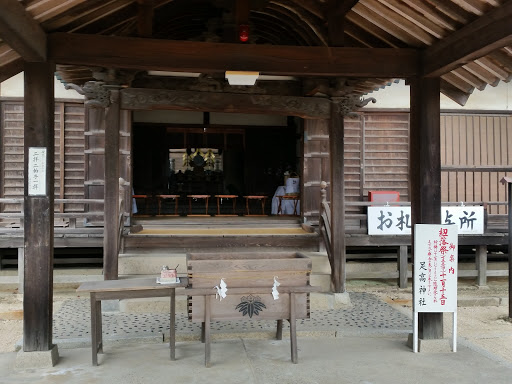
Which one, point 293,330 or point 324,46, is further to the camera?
point 324,46

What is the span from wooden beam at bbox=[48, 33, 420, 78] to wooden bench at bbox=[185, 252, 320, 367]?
232cm

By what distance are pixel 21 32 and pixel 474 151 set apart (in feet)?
35.0

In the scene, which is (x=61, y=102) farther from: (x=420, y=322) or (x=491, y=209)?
(x=491, y=209)

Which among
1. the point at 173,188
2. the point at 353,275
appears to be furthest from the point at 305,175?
the point at 173,188

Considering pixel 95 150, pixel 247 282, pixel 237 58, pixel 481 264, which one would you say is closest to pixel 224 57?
pixel 237 58

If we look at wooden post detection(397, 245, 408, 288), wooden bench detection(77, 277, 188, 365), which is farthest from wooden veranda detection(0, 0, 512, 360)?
wooden post detection(397, 245, 408, 288)

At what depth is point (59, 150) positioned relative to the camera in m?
11.1

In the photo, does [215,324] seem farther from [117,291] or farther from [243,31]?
[243,31]

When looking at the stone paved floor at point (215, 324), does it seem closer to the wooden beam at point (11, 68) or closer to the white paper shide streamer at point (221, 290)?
the white paper shide streamer at point (221, 290)

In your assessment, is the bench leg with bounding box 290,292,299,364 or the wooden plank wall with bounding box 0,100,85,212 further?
the wooden plank wall with bounding box 0,100,85,212

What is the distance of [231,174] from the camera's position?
18.7m

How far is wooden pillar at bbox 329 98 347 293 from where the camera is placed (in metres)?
8.73

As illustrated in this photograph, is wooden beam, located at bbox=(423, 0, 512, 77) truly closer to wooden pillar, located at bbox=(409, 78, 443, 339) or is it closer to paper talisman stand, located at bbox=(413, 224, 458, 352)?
wooden pillar, located at bbox=(409, 78, 443, 339)

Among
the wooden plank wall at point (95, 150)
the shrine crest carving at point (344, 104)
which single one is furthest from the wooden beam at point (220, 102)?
the wooden plank wall at point (95, 150)
